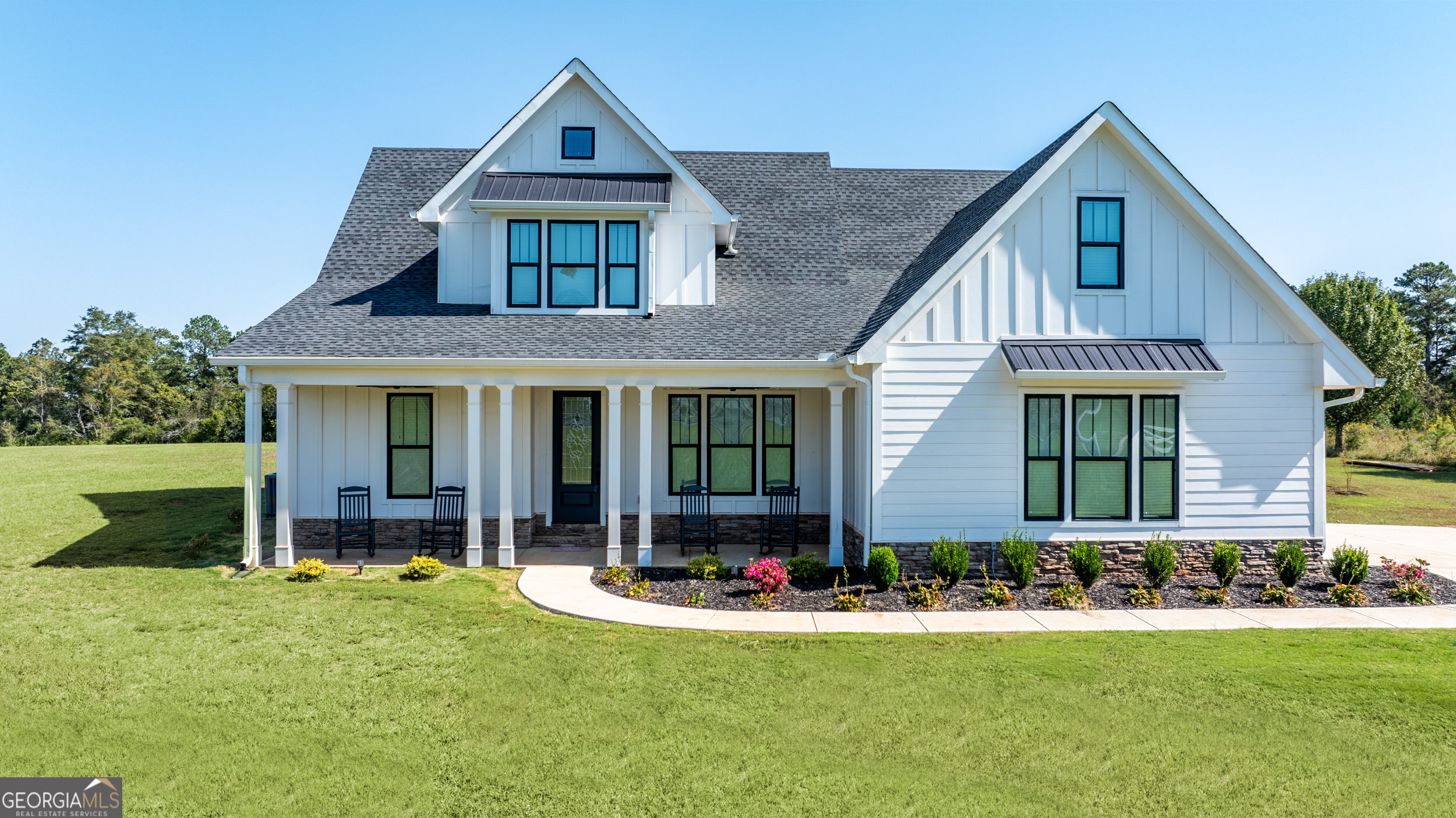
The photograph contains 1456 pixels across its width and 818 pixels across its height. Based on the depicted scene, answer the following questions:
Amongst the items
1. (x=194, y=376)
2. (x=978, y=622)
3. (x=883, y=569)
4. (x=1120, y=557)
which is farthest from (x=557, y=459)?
(x=194, y=376)

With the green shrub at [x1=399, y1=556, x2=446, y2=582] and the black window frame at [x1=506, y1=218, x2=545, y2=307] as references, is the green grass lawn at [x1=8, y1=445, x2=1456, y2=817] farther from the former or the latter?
the black window frame at [x1=506, y1=218, x2=545, y2=307]

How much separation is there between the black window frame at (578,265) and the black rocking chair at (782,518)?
4.52m

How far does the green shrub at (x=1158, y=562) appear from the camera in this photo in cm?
1003

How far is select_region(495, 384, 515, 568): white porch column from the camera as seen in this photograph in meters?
11.4

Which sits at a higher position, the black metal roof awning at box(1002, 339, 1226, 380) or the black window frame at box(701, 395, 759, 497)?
the black metal roof awning at box(1002, 339, 1226, 380)

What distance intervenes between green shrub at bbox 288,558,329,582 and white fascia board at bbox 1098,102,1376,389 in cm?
1269

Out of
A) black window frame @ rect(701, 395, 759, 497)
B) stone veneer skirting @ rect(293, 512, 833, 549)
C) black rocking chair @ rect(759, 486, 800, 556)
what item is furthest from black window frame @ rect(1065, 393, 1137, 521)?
black window frame @ rect(701, 395, 759, 497)

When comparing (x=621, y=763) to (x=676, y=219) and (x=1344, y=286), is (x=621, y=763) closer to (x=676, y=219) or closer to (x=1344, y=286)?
(x=676, y=219)

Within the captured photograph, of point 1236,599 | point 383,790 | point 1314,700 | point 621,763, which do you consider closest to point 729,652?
point 621,763

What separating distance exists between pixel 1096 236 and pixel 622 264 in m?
7.39

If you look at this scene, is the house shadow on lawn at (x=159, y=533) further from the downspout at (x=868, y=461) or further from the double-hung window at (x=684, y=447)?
the downspout at (x=868, y=461)

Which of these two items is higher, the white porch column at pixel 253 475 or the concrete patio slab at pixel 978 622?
the white porch column at pixel 253 475

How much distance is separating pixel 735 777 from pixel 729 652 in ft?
8.46

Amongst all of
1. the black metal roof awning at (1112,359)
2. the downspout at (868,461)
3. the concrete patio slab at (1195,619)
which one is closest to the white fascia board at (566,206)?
the downspout at (868,461)
